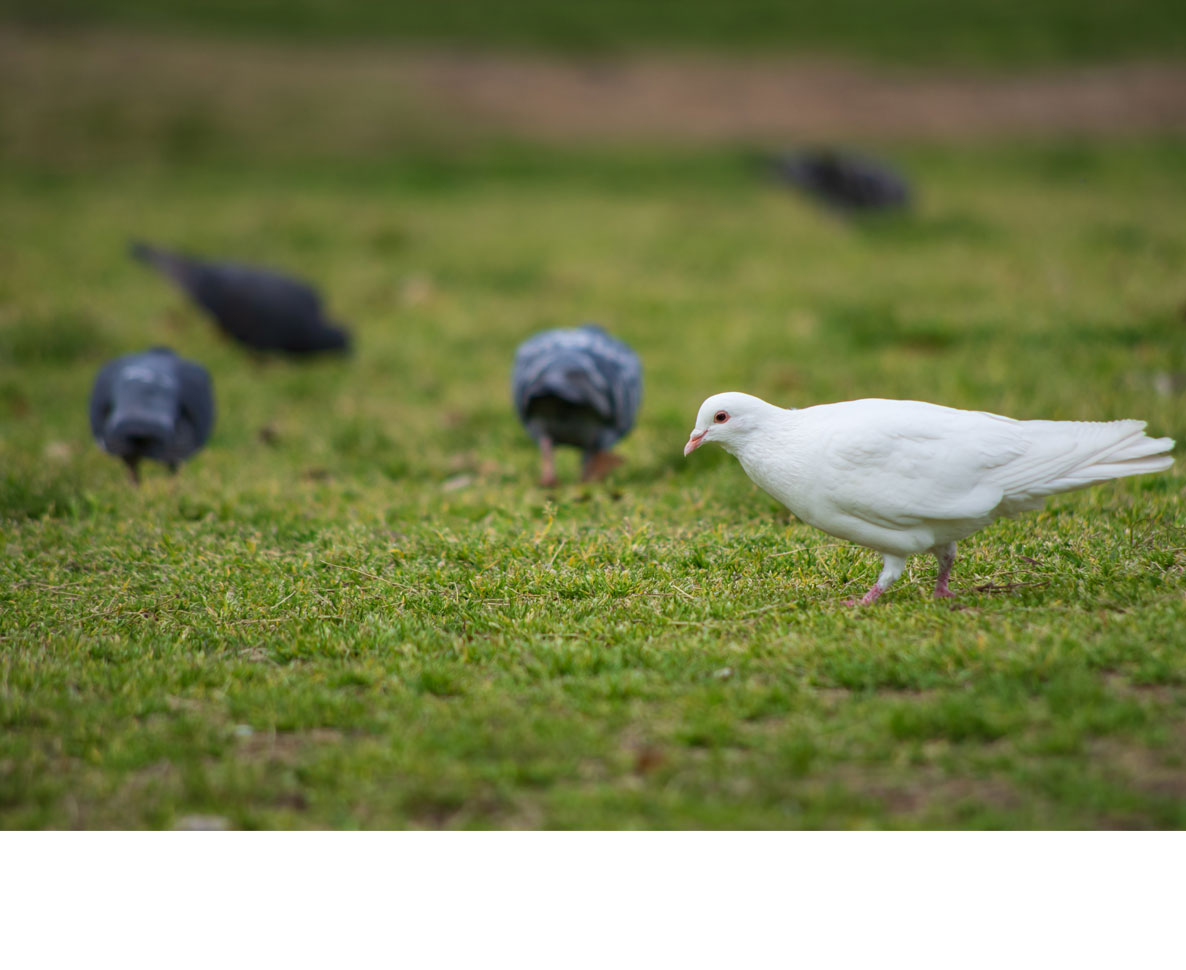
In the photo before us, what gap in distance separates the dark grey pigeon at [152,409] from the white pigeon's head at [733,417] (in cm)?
288

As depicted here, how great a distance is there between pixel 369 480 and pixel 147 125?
15566 millimetres

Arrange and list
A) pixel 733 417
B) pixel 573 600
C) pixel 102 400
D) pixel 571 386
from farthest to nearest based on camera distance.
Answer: pixel 102 400 < pixel 571 386 < pixel 573 600 < pixel 733 417

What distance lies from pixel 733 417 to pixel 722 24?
2441cm

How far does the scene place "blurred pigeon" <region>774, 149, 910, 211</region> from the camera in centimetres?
1280

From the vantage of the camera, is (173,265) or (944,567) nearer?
(944,567)

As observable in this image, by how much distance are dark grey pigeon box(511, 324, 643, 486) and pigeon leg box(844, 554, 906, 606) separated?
1879mm

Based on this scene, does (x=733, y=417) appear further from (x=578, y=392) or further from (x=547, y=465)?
(x=547, y=465)

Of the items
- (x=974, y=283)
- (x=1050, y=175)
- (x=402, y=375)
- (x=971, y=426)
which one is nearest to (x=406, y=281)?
(x=402, y=375)

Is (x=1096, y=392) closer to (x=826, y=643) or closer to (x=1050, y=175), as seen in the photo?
(x=826, y=643)

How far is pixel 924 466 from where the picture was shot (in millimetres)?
3461

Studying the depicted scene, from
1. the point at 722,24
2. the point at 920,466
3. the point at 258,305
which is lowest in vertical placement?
the point at 920,466

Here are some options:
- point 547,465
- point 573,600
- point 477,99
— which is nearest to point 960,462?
point 573,600

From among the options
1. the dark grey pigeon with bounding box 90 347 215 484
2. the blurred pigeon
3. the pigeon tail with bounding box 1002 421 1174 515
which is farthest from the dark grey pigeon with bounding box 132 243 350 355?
the blurred pigeon

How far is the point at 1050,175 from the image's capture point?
1614 centimetres
